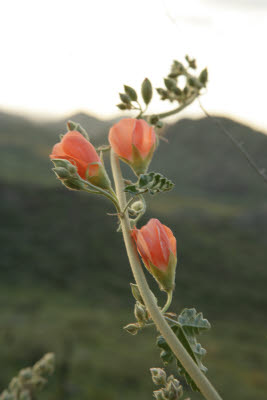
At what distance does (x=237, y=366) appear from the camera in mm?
11711

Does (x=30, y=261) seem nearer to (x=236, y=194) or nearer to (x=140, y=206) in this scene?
(x=140, y=206)

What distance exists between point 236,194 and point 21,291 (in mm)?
22255

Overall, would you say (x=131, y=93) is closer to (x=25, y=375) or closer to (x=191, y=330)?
(x=191, y=330)

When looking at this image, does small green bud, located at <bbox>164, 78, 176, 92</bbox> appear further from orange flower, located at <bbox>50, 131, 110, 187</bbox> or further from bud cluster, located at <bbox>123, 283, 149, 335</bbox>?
bud cluster, located at <bbox>123, 283, 149, 335</bbox>

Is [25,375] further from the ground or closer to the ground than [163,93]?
closer to the ground

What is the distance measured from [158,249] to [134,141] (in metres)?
0.30

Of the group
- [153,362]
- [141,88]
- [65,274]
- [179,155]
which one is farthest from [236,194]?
[141,88]

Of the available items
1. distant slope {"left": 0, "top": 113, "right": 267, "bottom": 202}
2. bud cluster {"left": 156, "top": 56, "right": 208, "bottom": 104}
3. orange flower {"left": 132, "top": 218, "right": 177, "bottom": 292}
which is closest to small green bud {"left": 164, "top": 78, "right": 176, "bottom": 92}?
bud cluster {"left": 156, "top": 56, "right": 208, "bottom": 104}

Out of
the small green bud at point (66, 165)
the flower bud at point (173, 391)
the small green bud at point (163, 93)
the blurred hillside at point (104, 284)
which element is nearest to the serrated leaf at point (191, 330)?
the flower bud at point (173, 391)

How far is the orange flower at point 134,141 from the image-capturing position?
45.6 inches

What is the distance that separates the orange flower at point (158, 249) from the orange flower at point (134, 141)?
224mm

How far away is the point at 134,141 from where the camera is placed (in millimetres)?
1174

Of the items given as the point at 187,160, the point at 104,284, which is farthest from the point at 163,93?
the point at 187,160

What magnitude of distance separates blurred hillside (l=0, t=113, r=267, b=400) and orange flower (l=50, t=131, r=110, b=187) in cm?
125
